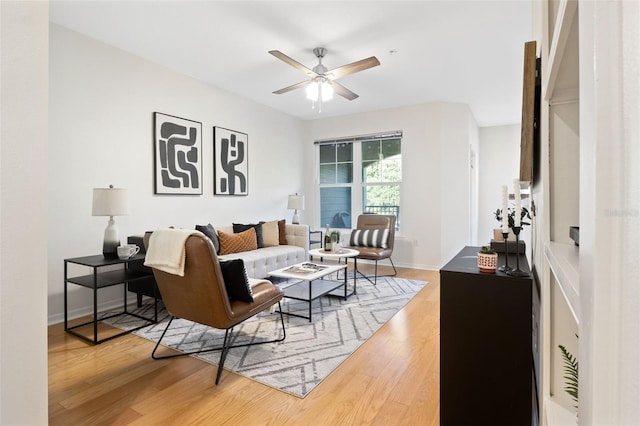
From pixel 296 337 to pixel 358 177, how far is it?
160 inches

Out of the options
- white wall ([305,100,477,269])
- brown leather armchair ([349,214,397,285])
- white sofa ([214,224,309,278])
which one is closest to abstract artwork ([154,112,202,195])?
white sofa ([214,224,309,278])

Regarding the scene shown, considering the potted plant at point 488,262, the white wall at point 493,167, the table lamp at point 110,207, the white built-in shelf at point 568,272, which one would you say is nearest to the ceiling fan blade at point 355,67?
the potted plant at point 488,262

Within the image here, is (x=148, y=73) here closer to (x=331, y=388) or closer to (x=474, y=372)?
(x=331, y=388)

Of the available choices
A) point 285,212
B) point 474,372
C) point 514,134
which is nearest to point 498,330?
point 474,372

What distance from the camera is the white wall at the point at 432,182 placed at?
558 centimetres

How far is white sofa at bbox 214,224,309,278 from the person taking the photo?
4.08 meters

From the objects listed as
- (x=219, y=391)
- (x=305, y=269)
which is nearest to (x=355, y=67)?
(x=305, y=269)

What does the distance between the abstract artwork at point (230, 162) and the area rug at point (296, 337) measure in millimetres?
2033

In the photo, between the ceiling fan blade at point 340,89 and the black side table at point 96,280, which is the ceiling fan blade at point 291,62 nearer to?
the ceiling fan blade at point 340,89

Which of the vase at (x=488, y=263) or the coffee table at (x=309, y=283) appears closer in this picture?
the vase at (x=488, y=263)

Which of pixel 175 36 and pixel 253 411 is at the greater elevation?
pixel 175 36

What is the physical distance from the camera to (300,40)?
11.4 feet

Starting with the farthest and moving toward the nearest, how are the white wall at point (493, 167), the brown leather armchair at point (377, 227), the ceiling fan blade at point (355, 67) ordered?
the white wall at point (493, 167), the brown leather armchair at point (377, 227), the ceiling fan blade at point (355, 67)

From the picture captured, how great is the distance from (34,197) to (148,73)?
3487mm
